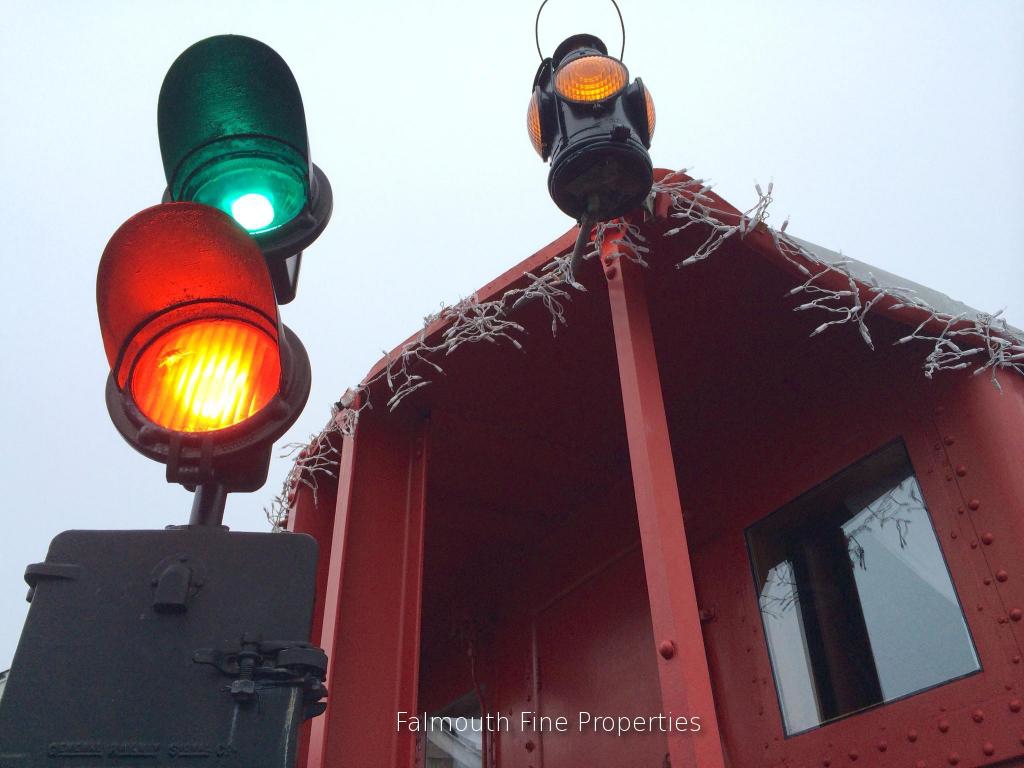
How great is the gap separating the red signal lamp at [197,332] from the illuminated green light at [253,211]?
0.23 m

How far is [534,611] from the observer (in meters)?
5.25

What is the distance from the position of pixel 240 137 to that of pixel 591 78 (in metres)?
1.36

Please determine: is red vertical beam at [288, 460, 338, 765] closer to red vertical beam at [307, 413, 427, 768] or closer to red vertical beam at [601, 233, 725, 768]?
red vertical beam at [307, 413, 427, 768]

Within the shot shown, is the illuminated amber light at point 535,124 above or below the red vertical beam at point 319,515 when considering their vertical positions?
above

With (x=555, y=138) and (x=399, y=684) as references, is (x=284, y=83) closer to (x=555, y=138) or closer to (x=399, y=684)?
(x=555, y=138)

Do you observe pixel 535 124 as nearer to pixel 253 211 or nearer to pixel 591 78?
pixel 591 78

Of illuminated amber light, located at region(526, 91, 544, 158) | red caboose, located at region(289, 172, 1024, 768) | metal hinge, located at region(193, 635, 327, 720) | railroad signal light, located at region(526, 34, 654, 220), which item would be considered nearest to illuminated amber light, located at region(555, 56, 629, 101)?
railroad signal light, located at region(526, 34, 654, 220)

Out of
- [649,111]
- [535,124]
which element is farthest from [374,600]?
[649,111]

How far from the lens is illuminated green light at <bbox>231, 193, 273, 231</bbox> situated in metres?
1.44

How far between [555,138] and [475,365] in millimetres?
1504

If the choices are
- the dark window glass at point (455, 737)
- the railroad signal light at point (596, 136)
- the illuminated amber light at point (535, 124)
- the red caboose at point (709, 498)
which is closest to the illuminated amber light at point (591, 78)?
the railroad signal light at point (596, 136)

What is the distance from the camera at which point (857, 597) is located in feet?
11.4

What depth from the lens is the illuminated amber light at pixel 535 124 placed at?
2584 millimetres

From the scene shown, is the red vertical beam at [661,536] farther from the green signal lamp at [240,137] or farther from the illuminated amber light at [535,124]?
the green signal lamp at [240,137]
